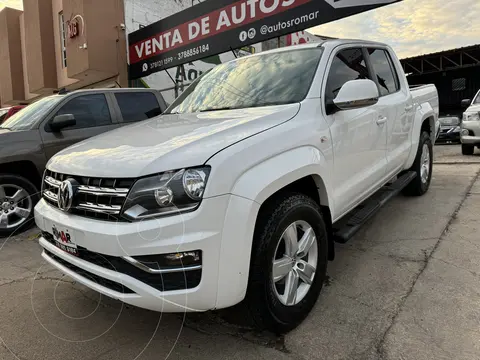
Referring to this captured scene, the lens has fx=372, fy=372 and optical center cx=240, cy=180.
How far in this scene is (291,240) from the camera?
91.7 inches

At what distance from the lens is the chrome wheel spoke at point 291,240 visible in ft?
7.56

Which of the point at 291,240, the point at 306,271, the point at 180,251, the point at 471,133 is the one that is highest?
the point at 471,133

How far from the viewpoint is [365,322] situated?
2420mm

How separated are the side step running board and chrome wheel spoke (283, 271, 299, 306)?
59cm

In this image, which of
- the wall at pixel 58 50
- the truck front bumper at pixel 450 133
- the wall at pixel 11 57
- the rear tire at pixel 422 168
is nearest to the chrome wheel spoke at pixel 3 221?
the rear tire at pixel 422 168

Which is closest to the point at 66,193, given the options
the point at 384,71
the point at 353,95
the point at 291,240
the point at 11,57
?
the point at 291,240

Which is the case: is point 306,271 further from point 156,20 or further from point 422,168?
point 156,20

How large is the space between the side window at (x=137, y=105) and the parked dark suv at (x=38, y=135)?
19 mm

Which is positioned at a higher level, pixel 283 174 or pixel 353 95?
pixel 353 95

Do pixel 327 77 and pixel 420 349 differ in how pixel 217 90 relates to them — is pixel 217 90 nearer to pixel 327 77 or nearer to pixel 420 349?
pixel 327 77

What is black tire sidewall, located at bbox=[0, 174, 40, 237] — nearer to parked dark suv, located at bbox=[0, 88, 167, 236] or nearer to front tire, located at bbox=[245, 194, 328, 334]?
parked dark suv, located at bbox=[0, 88, 167, 236]

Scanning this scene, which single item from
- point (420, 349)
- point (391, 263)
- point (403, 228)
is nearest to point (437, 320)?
point (420, 349)

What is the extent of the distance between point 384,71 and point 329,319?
2887 millimetres

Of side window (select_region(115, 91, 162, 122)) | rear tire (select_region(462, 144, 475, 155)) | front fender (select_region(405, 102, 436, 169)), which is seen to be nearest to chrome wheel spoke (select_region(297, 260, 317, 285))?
front fender (select_region(405, 102, 436, 169))
